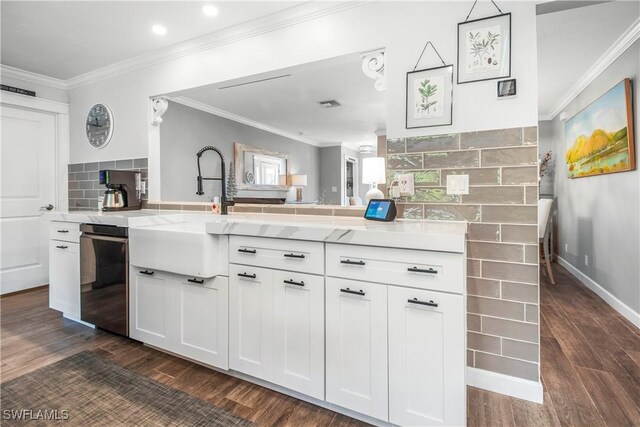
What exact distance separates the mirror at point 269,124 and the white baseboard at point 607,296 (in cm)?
292

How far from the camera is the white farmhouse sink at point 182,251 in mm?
1809

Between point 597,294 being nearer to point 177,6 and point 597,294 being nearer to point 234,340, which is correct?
point 234,340

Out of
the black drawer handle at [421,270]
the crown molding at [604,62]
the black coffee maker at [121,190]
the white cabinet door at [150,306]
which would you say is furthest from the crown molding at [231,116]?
the crown molding at [604,62]

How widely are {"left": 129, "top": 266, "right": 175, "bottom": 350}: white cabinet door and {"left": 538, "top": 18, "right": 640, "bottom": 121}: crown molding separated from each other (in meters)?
3.89

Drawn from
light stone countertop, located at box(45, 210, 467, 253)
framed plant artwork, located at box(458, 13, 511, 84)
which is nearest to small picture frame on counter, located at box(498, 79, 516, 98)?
framed plant artwork, located at box(458, 13, 511, 84)

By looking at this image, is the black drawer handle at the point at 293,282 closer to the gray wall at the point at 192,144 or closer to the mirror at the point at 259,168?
the gray wall at the point at 192,144

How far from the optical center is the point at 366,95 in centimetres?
434

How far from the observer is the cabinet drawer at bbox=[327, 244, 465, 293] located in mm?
1297

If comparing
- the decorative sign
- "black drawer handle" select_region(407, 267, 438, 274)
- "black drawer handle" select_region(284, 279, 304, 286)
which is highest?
the decorative sign

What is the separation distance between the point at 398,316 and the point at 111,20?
9.59 feet

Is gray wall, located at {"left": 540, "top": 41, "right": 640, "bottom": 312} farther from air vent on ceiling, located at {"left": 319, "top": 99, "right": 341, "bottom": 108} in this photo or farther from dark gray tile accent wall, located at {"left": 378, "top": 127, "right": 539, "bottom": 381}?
air vent on ceiling, located at {"left": 319, "top": 99, "right": 341, "bottom": 108}

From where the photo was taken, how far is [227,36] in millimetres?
2627

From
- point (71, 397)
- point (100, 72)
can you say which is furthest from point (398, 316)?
point (100, 72)

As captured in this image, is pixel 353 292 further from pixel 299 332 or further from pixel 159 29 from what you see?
pixel 159 29
